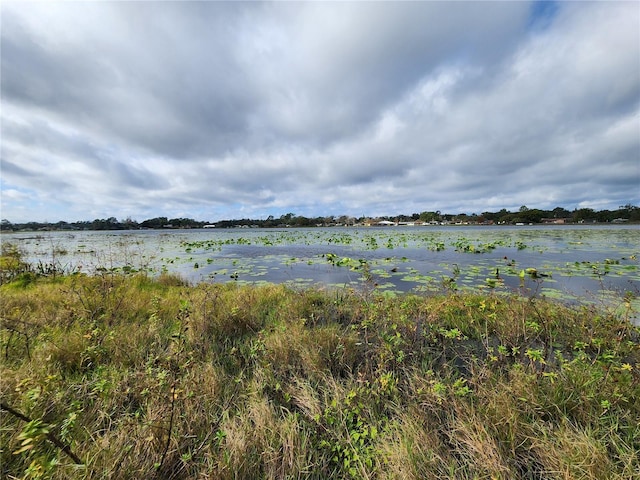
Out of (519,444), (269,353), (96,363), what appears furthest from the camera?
(269,353)

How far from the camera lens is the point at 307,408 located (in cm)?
315

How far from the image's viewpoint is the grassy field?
7.39 ft

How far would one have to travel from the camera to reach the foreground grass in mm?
2256

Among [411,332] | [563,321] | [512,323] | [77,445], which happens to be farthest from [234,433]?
[563,321]

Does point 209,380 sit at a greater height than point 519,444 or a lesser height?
greater

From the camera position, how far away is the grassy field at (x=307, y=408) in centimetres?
225

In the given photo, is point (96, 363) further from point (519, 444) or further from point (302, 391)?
point (519, 444)

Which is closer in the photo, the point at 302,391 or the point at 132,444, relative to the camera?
the point at 132,444

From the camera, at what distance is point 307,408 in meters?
3.15

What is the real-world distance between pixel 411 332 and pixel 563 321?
11.4 feet

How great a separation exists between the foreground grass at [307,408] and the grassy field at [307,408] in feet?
0.06

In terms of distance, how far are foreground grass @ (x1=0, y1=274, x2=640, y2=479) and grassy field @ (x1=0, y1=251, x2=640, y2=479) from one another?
2 centimetres

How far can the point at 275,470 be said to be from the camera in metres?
2.34

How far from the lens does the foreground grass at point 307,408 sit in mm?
2256
